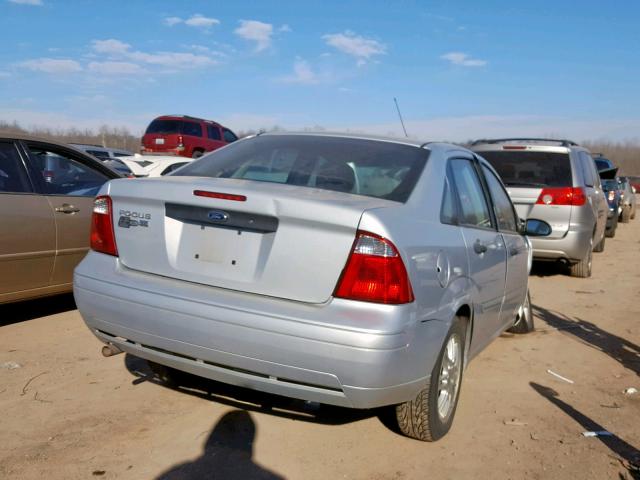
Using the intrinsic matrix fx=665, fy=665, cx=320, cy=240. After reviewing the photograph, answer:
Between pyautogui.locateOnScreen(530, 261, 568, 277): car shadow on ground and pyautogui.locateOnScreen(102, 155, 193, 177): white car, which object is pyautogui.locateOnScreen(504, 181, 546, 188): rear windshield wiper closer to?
pyautogui.locateOnScreen(530, 261, 568, 277): car shadow on ground

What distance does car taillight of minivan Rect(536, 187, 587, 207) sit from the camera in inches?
334

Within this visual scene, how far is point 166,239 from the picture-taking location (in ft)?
10.7

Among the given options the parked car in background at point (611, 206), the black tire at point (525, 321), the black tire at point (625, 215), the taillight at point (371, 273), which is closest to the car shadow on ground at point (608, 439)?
the black tire at point (525, 321)

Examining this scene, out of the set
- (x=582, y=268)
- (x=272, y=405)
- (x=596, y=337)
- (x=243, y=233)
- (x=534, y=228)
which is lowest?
(x=582, y=268)

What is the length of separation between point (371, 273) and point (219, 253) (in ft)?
2.43

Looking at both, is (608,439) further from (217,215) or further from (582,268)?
(582,268)

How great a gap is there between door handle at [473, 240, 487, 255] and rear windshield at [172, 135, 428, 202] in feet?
2.00

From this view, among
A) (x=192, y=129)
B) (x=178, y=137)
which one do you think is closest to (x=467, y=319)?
(x=178, y=137)

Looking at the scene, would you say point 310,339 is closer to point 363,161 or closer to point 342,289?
point 342,289

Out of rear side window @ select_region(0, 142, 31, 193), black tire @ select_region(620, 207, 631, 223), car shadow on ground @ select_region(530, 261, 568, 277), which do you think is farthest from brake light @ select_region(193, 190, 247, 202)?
black tire @ select_region(620, 207, 631, 223)

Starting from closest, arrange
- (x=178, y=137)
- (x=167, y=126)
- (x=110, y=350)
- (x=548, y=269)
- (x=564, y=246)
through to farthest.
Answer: (x=110, y=350) → (x=564, y=246) → (x=548, y=269) → (x=178, y=137) → (x=167, y=126)

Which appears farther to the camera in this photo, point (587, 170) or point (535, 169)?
point (587, 170)

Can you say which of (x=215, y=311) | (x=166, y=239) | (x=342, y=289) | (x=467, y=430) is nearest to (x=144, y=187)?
(x=166, y=239)

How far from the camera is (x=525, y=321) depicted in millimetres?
6051
